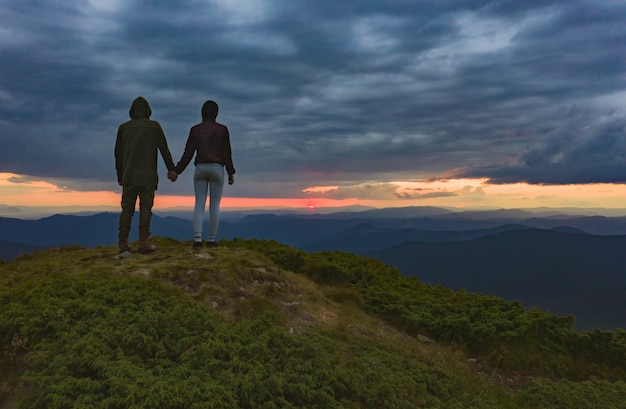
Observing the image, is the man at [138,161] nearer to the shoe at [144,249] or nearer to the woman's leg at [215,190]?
the shoe at [144,249]

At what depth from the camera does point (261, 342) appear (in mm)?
5953

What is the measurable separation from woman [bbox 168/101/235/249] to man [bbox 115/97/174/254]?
75cm

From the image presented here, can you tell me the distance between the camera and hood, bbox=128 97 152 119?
10.8 m

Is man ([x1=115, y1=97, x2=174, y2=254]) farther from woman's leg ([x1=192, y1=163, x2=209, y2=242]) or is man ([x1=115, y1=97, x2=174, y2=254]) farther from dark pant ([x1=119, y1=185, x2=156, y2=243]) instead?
woman's leg ([x1=192, y1=163, x2=209, y2=242])

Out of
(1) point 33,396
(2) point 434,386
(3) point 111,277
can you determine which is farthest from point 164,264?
(2) point 434,386

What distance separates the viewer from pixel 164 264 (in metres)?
9.54

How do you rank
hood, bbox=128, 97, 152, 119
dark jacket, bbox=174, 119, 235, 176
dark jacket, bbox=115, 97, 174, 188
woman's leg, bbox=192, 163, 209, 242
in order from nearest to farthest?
→ dark jacket, bbox=115, 97, 174, 188, hood, bbox=128, 97, 152, 119, dark jacket, bbox=174, 119, 235, 176, woman's leg, bbox=192, 163, 209, 242

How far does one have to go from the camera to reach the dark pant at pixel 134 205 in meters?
10.7

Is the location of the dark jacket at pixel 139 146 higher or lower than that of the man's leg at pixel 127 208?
higher

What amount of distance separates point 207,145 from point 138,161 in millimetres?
1911

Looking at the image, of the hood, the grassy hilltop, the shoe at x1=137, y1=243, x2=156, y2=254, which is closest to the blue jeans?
the grassy hilltop

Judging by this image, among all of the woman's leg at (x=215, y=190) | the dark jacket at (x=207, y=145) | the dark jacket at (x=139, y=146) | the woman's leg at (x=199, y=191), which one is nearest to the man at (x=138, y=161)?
the dark jacket at (x=139, y=146)

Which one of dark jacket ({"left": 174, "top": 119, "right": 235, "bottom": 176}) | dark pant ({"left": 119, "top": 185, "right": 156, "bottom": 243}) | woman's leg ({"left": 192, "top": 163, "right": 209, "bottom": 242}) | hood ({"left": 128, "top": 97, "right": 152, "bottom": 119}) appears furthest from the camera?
woman's leg ({"left": 192, "top": 163, "right": 209, "bottom": 242})

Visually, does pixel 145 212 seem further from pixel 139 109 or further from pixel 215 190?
pixel 139 109
